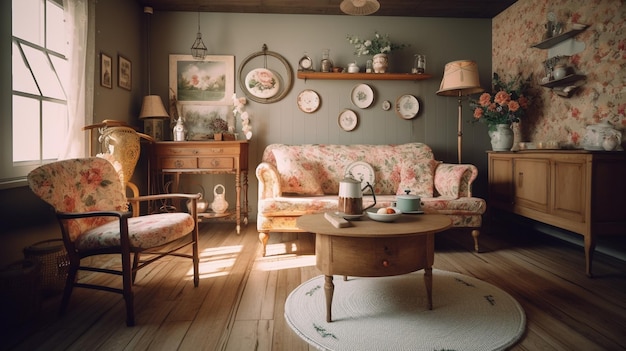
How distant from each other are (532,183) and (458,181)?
590 mm

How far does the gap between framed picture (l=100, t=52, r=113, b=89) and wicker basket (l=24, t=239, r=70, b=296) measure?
1.65 m

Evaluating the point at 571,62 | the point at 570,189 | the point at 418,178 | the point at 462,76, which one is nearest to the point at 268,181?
the point at 418,178

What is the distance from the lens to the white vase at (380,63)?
3.91 metres

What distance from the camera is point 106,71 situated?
321 cm

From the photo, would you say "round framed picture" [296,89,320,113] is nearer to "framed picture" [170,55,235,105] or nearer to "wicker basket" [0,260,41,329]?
"framed picture" [170,55,235,105]

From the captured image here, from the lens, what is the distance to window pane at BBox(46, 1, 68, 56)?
2520mm

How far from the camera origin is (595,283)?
7.45ft

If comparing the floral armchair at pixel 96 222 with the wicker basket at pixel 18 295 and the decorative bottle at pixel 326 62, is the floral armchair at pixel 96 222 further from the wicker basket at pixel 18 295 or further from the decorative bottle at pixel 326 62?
the decorative bottle at pixel 326 62

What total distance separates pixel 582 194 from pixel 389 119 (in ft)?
7.11

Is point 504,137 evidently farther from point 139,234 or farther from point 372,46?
point 139,234

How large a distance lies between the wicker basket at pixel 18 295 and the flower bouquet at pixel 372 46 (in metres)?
3.53

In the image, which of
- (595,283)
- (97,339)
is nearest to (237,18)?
(97,339)

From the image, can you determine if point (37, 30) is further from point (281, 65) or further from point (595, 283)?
point (595, 283)

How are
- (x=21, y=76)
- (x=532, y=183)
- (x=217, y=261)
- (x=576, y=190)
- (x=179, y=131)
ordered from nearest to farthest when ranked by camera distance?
1. (x=21, y=76)
2. (x=576, y=190)
3. (x=217, y=261)
4. (x=532, y=183)
5. (x=179, y=131)
